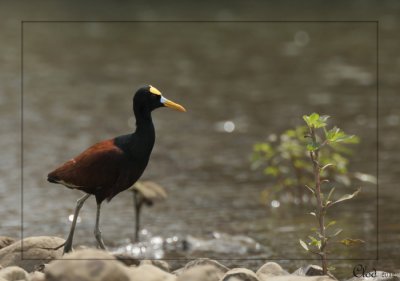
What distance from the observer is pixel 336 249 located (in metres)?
10.3

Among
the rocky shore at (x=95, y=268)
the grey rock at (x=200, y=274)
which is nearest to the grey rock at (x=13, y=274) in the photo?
the rocky shore at (x=95, y=268)

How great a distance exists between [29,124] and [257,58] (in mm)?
8176

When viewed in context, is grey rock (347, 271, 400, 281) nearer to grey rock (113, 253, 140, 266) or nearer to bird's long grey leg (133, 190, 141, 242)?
grey rock (113, 253, 140, 266)

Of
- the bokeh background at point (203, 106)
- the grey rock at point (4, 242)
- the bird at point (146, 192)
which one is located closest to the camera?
the grey rock at point (4, 242)

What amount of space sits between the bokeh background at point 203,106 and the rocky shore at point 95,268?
6.81 ft

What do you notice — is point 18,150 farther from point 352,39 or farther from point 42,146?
point 352,39

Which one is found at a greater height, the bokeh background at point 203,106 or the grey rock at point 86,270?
the bokeh background at point 203,106

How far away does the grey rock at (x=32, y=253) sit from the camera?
8.38m

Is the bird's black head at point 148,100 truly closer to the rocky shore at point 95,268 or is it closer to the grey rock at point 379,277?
the rocky shore at point 95,268

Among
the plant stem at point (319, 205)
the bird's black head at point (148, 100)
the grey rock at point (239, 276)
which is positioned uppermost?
the bird's black head at point (148, 100)

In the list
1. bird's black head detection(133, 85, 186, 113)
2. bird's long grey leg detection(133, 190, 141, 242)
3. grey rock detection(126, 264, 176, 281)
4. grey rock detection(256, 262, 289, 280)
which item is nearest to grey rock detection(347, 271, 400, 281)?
grey rock detection(256, 262, 289, 280)

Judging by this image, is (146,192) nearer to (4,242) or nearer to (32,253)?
(4,242)

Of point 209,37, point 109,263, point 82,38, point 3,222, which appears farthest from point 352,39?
point 109,263

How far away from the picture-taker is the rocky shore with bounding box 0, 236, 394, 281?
661 cm
